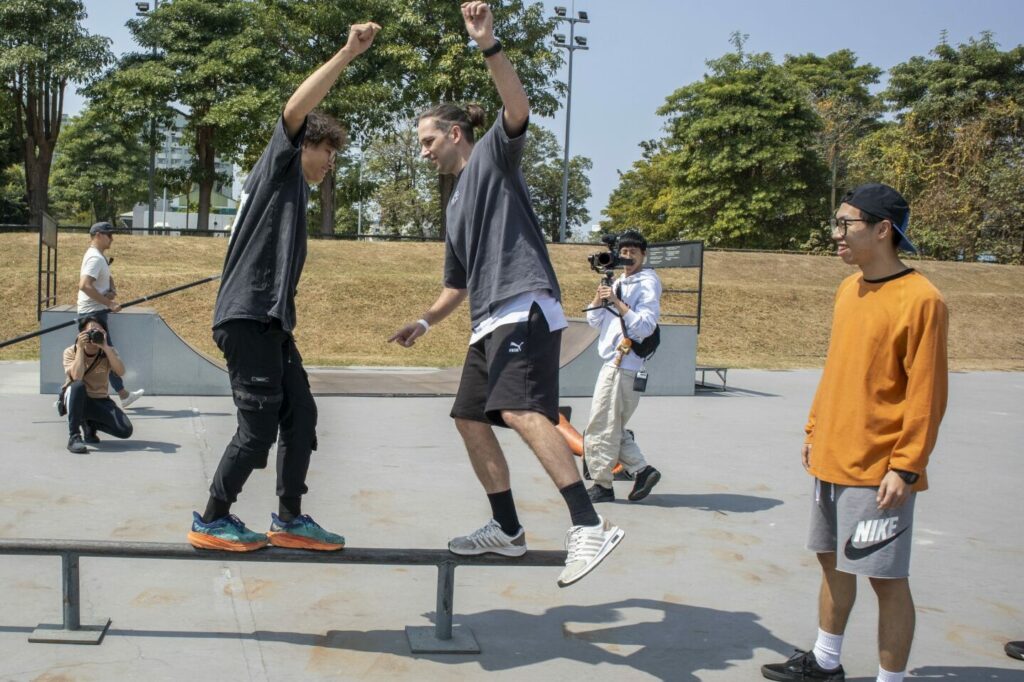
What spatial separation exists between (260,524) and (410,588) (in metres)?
1.48

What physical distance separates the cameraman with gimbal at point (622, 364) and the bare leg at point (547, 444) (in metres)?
2.93

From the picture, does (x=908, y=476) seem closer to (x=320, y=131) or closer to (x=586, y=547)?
(x=586, y=547)

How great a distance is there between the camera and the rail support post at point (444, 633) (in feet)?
12.4

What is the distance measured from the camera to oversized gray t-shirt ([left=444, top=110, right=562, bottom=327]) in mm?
3738

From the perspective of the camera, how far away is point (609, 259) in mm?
6762

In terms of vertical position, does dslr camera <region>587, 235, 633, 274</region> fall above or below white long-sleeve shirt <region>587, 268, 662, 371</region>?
above

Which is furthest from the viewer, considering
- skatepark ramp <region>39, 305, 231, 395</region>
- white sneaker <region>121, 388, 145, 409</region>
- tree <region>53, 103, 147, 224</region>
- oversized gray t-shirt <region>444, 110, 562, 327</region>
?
tree <region>53, 103, 147, 224</region>

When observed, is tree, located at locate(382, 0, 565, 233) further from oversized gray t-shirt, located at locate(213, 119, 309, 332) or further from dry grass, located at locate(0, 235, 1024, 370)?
oversized gray t-shirt, located at locate(213, 119, 309, 332)

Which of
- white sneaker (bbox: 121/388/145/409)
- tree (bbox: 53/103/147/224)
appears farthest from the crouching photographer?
tree (bbox: 53/103/147/224)

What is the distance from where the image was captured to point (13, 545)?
3693 millimetres

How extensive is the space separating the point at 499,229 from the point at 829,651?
197 cm

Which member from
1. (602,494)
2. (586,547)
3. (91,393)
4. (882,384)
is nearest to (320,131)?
(586,547)

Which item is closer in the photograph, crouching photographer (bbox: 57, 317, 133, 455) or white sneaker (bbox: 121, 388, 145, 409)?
crouching photographer (bbox: 57, 317, 133, 455)

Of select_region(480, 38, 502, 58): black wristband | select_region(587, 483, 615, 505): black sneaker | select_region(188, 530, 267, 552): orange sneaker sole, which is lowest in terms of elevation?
select_region(587, 483, 615, 505): black sneaker
